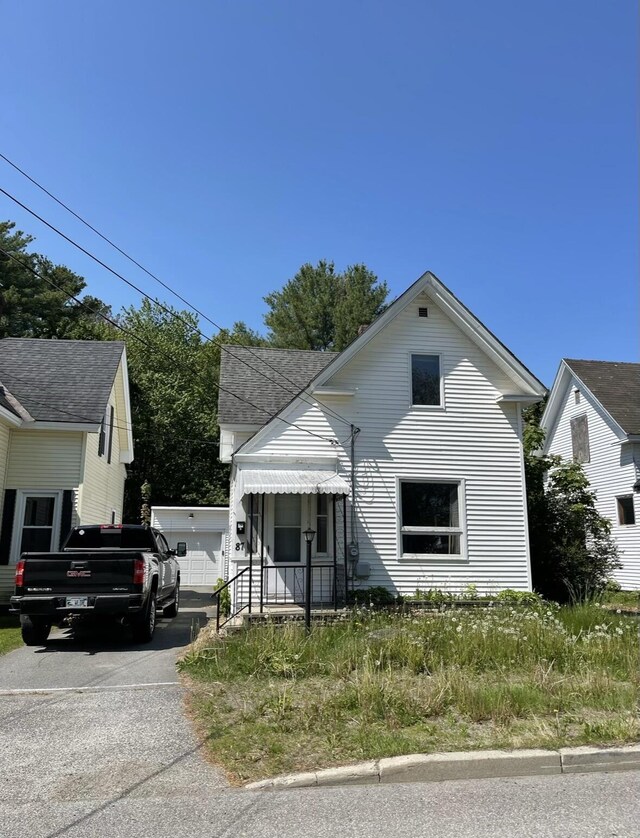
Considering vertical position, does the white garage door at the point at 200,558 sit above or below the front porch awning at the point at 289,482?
below

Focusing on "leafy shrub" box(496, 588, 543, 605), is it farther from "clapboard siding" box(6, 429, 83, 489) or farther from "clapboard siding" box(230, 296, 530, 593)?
"clapboard siding" box(6, 429, 83, 489)

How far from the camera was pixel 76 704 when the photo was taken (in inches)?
275

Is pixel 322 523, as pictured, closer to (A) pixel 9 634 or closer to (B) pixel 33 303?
(A) pixel 9 634

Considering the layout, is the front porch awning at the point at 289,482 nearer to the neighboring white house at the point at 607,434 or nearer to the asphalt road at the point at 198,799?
the asphalt road at the point at 198,799

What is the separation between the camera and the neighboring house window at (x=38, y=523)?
15266 mm

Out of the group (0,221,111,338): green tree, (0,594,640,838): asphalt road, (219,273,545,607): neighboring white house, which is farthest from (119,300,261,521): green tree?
(0,594,640,838): asphalt road

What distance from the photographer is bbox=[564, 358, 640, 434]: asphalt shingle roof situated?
21406 mm

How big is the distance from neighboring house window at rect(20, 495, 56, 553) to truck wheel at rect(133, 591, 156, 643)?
539 cm

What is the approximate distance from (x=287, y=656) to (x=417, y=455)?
6.69m

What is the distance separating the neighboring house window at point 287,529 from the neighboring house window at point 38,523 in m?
5.89

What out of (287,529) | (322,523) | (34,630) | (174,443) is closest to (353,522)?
(322,523)

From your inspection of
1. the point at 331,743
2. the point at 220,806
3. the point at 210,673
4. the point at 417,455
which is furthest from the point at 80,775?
the point at 417,455

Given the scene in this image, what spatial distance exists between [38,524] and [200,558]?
1148 cm

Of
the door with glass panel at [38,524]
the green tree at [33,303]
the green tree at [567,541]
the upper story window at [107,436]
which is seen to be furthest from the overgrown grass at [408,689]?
the green tree at [33,303]
